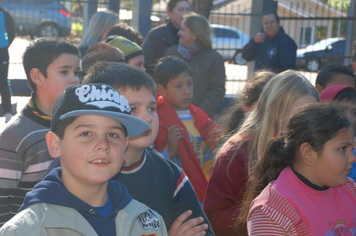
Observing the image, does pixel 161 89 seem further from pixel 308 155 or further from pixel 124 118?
pixel 124 118

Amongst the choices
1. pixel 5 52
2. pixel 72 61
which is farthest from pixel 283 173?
pixel 5 52

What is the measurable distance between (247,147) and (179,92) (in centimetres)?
159

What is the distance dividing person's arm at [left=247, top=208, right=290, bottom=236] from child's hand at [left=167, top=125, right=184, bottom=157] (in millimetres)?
1663

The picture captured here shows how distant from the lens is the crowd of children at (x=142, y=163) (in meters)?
2.12

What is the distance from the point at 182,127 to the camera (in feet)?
14.7

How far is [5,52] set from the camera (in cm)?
874

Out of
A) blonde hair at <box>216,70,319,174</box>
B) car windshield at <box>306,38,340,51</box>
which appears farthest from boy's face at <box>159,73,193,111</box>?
car windshield at <box>306,38,340,51</box>

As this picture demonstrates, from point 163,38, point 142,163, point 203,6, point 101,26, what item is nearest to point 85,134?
point 142,163

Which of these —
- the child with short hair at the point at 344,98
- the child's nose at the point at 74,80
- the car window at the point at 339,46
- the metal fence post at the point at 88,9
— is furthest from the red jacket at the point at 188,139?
the car window at the point at 339,46

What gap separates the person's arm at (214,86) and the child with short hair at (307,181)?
131 inches

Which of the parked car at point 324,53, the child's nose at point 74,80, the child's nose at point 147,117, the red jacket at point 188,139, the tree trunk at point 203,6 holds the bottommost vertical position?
the red jacket at point 188,139

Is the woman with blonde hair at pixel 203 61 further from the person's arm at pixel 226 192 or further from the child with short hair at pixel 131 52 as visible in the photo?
the person's arm at pixel 226 192

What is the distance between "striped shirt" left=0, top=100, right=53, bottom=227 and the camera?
2836 mm

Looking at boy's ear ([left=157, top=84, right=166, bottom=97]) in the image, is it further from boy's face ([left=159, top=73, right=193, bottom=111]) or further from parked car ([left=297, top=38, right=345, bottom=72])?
parked car ([left=297, top=38, right=345, bottom=72])
